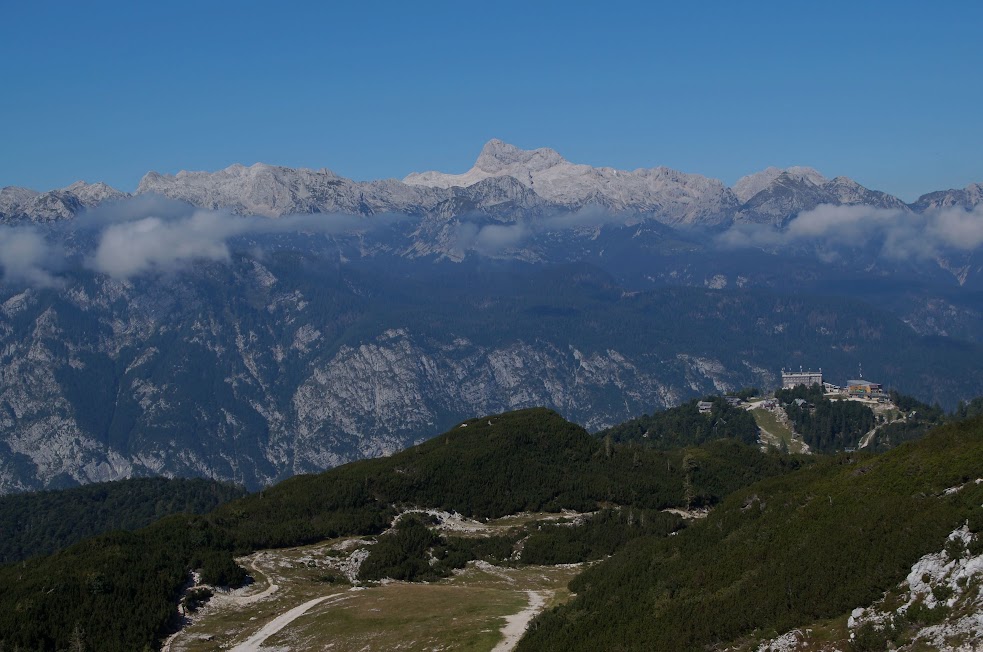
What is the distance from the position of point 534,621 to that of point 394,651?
1458 cm

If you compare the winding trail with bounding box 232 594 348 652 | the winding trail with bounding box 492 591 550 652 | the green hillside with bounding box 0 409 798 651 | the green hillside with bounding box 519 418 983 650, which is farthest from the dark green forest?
the winding trail with bounding box 232 594 348 652

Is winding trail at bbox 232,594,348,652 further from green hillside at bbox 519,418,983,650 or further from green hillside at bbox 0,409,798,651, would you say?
green hillside at bbox 519,418,983,650

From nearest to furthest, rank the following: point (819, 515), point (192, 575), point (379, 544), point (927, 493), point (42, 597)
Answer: point (927, 493) < point (819, 515) < point (42, 597) < point (192, 575) < point (379, 544)

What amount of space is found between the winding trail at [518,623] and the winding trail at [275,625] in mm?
21727

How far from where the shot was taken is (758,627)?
91312 mm

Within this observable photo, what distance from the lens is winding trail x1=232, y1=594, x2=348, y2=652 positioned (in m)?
114

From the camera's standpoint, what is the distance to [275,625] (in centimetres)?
12012

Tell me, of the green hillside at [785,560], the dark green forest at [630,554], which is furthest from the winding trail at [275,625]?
the green hillside at [785,560]

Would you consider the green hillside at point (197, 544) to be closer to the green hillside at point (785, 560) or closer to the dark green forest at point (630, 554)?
the dark green forest at point (630, 554)

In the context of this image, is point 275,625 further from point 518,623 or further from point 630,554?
point 630,554

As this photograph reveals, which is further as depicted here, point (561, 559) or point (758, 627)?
point (561, 559)

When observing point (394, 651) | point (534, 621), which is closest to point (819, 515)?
point (534, 621)

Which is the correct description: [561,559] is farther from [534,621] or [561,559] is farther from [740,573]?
[740,573]

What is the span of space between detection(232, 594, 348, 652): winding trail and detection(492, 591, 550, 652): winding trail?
71.3ft
